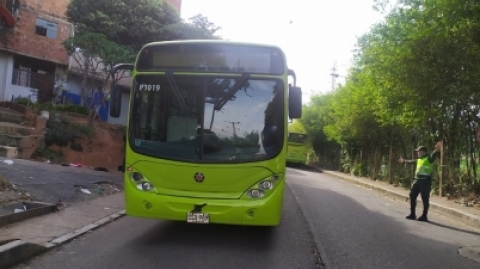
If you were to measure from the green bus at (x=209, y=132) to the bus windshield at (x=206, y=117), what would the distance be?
0.01 meters

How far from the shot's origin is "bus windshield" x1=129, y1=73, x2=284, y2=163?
20.9 feet

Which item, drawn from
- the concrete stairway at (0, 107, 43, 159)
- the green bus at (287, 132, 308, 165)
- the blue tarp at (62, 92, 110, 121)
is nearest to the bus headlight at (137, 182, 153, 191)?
the concrete stairway at (0, 107, 43, 159)

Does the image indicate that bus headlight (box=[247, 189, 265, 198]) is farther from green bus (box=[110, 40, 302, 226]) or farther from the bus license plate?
the bus license plate

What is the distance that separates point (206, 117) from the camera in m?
6.42

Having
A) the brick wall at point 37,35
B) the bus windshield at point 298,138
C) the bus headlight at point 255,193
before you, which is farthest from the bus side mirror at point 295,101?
the bus windshield at point 298,138

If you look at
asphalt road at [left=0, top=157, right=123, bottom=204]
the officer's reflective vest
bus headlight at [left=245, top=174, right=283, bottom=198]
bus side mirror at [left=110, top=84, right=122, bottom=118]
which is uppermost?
bus side mirror at [left=110, top=84, right=122, bottom=118]

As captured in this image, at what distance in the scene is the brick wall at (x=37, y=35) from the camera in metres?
23.8

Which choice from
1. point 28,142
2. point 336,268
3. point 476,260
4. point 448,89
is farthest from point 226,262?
point 28,142

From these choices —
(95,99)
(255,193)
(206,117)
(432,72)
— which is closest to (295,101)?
(206,117)

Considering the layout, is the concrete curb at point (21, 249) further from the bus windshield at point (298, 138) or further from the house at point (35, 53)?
the bus windshield at point (298, 138)

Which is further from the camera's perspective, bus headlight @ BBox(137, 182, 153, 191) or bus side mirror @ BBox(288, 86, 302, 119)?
bus side mirror @ BBox(288, 86, 302, 119)

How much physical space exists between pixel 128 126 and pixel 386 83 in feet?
28.6

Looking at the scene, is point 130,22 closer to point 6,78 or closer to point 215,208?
point 6,78

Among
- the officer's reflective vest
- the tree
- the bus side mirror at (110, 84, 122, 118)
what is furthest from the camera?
the tree
